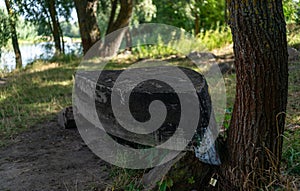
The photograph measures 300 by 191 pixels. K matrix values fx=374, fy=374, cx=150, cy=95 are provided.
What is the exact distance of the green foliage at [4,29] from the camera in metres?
10.7

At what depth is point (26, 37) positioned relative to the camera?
40.4 ft

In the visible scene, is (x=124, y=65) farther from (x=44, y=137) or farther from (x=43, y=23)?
(x=44, y=137)

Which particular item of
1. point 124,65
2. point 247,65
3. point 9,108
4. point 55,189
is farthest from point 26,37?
point 247,65

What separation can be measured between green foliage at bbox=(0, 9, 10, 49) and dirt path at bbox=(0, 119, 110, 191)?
22.0 feet

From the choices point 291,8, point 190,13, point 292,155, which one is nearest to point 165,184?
point 292,155

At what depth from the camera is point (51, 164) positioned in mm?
3824

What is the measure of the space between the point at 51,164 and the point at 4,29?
812 centimetres

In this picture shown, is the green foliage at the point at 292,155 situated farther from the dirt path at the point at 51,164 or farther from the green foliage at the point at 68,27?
the green foliage at the point at 68,27

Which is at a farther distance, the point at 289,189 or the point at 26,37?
the point at 26,37

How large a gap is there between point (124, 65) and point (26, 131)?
4929mm

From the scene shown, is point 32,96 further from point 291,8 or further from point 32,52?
point 291,8

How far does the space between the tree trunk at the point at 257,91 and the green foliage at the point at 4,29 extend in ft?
31.2

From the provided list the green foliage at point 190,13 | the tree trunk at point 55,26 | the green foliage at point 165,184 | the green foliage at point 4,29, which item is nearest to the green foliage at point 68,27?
the tree trunk at point 55,26

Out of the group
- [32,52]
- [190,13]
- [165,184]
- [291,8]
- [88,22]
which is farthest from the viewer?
[190,13]
